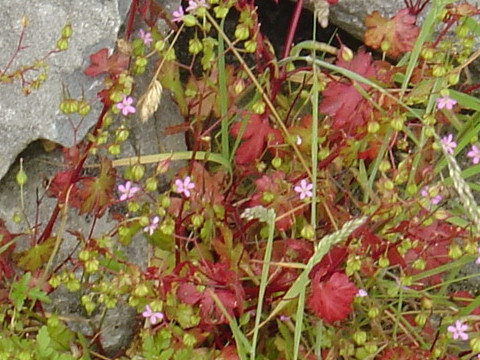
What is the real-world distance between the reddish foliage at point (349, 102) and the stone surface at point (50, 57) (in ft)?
2.00

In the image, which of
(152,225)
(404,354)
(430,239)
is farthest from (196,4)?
(404,354)

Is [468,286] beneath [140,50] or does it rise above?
beneath

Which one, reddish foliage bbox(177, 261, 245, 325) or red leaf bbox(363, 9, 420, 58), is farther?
red leaf bbox(363, 9, 420, 58)

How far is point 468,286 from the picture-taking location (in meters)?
2.78

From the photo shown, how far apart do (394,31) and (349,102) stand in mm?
299

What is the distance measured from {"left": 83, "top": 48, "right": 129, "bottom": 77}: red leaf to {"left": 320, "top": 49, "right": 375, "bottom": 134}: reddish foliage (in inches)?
20.6

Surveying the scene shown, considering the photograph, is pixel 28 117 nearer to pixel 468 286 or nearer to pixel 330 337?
pixel 330 337

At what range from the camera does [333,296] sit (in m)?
2.12

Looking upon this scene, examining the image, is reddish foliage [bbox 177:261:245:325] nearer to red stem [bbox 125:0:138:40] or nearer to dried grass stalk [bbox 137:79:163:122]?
dried grass stalk [bbox 137:79:163:122]

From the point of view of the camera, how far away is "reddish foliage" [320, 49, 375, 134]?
2.33m

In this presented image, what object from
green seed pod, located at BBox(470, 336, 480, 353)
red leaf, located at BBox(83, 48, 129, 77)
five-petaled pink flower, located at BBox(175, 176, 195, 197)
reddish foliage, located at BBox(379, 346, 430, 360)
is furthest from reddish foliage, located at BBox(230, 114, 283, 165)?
green seed pod, located at BBox(470, 336, 480, 353)

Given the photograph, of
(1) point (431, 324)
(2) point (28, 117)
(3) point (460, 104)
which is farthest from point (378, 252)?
(2) point (28, 117)

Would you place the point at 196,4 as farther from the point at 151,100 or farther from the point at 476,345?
the point at 476,345

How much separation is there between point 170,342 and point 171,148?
0.63 m
